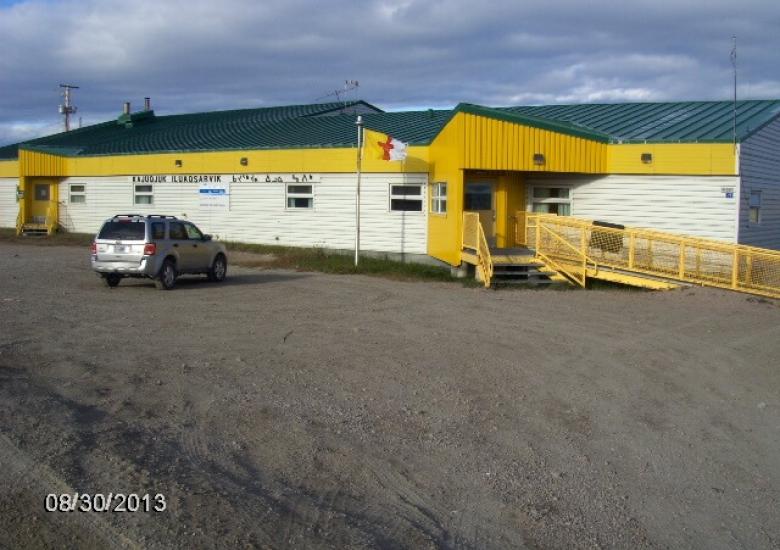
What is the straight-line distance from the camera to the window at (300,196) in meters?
27.8

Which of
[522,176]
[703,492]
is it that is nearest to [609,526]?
[703,492]

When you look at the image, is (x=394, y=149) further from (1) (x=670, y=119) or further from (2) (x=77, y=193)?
(2) (x=77, y=193)

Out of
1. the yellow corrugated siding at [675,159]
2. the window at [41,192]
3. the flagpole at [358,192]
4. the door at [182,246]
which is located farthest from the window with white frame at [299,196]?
the window at [41,192]

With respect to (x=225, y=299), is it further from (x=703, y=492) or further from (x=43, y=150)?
(x=43, y=150)

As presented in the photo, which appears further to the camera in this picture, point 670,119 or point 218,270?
point 670,119

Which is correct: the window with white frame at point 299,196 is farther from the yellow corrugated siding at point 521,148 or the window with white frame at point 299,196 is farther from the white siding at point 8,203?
the white siding at point 8,203

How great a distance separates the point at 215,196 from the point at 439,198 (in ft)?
32.2

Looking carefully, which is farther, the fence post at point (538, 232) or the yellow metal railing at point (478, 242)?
the fence post at point (538, 232)

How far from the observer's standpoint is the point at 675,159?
71.8 ft

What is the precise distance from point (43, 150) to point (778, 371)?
30.8m
